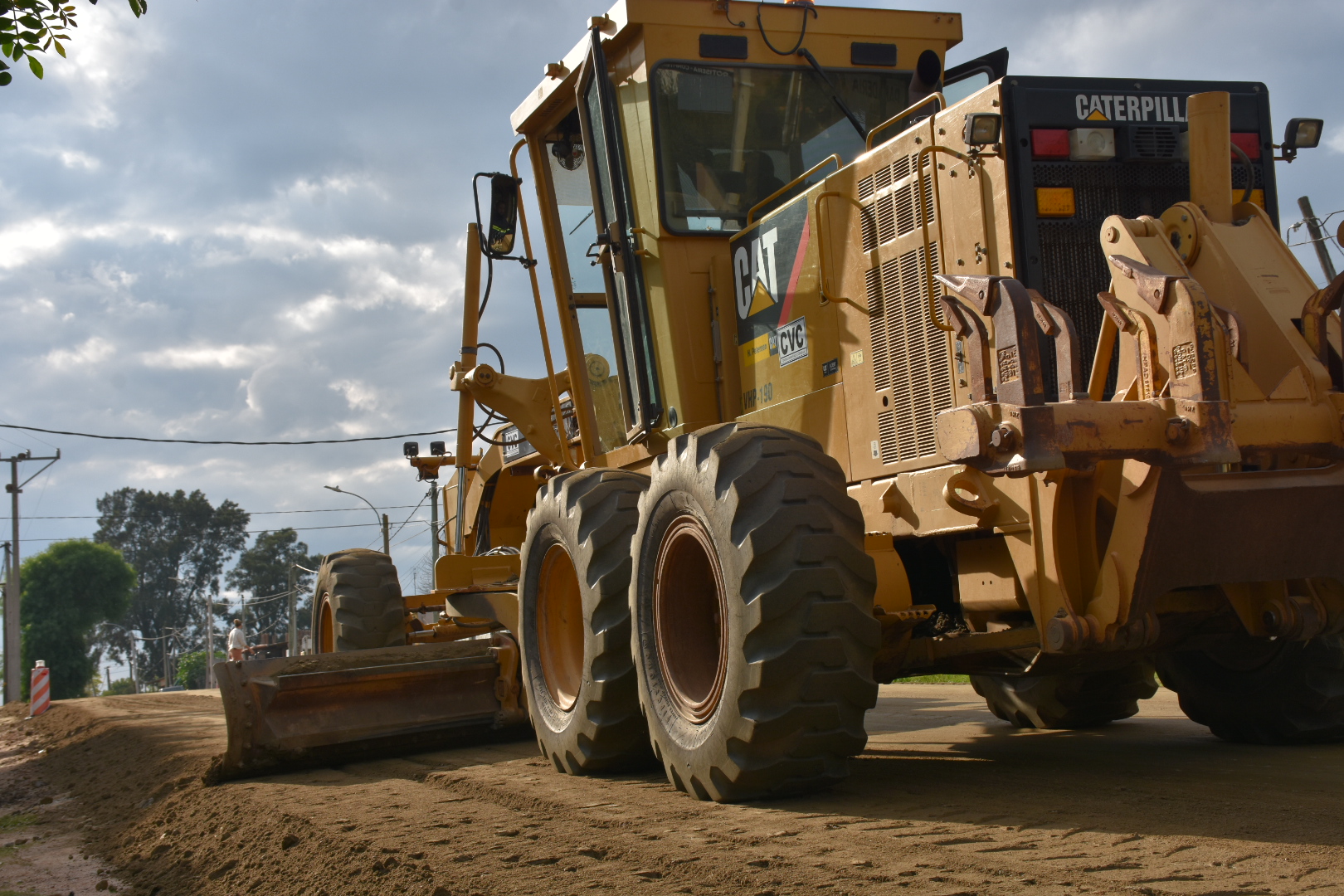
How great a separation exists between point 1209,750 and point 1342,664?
740 millimetres

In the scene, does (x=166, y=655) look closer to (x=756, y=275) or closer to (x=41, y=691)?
(x=41, y=691)

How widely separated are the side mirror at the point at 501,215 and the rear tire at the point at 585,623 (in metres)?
2.40

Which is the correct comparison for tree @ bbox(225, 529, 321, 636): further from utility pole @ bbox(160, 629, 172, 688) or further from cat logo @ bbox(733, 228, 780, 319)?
cat logo @ bbox(733, 228, 780, 319)

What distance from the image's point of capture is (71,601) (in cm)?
6506

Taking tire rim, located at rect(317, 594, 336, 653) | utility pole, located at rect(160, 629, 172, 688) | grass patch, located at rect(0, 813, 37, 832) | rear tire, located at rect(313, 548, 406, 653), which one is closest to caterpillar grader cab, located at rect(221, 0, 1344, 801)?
grass patch, located at rect(0, 813, 37, 832)

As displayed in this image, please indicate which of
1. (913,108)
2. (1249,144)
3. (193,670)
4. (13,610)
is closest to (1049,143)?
(913,108)

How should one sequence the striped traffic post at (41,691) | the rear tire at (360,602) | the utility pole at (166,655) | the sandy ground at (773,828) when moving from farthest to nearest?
the utility pole at (166,655) < the striped traffic post at (41,691) < the rear tire at (360,602) < the sandy ground at (773,828)

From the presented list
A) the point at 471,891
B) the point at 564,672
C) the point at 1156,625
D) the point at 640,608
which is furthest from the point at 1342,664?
the point at 471,891

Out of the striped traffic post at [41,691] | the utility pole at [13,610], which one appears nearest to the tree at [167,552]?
the utility pole at [13,610]

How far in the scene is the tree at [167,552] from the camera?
88.8 meters

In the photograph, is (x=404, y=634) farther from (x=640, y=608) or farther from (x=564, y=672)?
(x=640, y=608)

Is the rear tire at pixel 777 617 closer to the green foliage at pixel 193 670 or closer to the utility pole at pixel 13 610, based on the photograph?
the utility pole at pixel 13 610

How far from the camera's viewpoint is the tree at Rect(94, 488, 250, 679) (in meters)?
88.8

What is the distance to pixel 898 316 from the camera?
5656 millimetres
